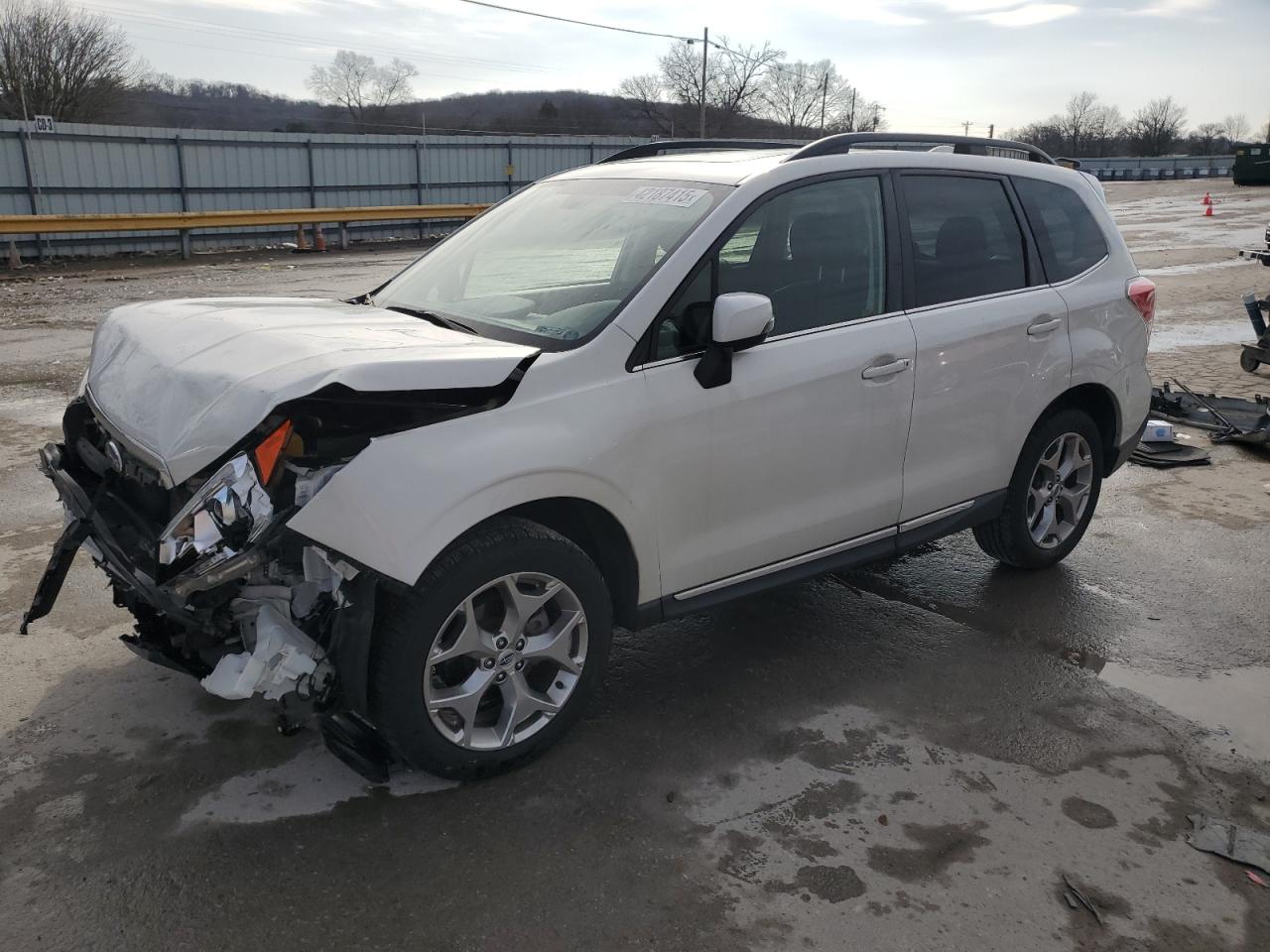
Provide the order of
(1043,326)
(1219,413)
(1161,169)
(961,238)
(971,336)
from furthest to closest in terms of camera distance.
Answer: (1161,169) → (1219,413) → (1043,326) → (961,238) → (971,336)

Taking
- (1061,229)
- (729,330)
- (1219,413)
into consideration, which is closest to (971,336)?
(1061,229)

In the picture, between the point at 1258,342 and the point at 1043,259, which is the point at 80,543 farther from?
the point at 1258,342

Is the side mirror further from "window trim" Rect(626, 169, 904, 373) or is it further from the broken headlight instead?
the broken headlight

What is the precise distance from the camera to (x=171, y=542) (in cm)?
290

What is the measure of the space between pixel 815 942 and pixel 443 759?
3.93ft

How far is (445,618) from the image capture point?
297 centimetres

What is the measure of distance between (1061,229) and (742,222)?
2.01 meters

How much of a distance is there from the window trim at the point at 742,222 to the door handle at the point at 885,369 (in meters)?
0.19

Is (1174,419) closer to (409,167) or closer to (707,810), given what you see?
(707,810)

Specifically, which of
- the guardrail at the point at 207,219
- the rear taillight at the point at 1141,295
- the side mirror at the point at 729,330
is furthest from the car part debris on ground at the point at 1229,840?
the guardrail at the point at 207,219

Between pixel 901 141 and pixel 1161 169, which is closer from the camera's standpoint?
pixel 901 141

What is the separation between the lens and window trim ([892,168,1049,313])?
413 centimetres

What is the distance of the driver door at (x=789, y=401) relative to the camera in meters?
3.46

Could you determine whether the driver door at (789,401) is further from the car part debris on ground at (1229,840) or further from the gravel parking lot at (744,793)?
the car part debris on ground at (1229,840)
